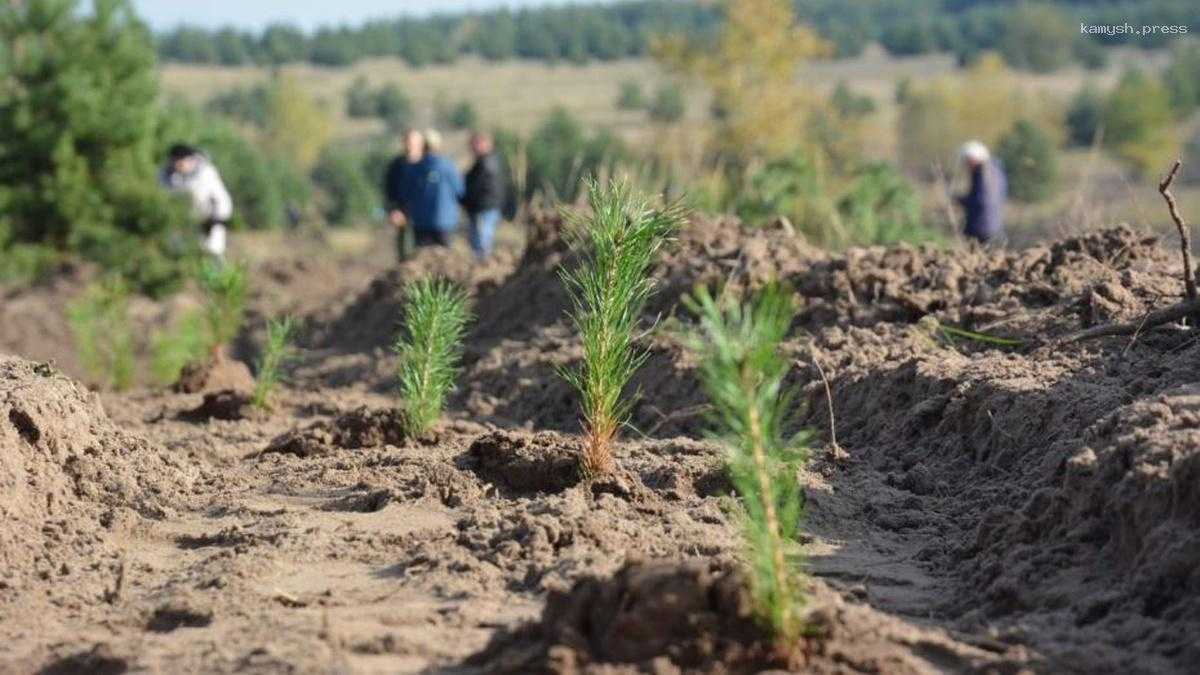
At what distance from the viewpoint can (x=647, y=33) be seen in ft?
410

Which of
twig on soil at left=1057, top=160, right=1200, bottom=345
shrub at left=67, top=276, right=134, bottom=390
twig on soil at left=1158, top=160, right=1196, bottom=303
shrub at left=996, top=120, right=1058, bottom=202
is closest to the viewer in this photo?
twig on soil at left=1158, top=160, right=1196, bottom=303

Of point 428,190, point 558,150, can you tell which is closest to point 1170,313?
point 428,190

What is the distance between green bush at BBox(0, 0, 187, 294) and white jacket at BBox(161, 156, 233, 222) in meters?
1.88

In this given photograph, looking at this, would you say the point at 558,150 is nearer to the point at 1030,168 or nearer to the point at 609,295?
the point at 1030,168

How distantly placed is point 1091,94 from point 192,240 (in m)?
67.4

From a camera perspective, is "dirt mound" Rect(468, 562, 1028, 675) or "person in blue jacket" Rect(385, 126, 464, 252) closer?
"dirt mound" Rect(468, 562, 1028, 675)

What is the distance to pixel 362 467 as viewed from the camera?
6.05m

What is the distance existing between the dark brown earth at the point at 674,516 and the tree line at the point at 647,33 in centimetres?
9207

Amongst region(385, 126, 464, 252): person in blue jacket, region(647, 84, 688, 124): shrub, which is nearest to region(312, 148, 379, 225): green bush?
region(647, 84, 688, 124): shrub

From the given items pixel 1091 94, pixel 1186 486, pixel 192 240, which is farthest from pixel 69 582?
pixel 1091 94

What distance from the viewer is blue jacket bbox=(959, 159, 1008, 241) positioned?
14.3 meters

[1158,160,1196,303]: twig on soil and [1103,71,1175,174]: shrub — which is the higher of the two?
[1158,160,1196,303]: twig on soil

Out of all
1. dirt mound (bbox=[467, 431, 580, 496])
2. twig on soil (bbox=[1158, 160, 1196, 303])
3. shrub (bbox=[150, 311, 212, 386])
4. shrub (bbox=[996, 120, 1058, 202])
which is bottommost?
shrub (bbox=[996, 120, 1058, 202])

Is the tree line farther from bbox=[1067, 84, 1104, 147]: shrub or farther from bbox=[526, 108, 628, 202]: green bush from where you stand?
bbox=[526, 108, 628, 202]: green bush
